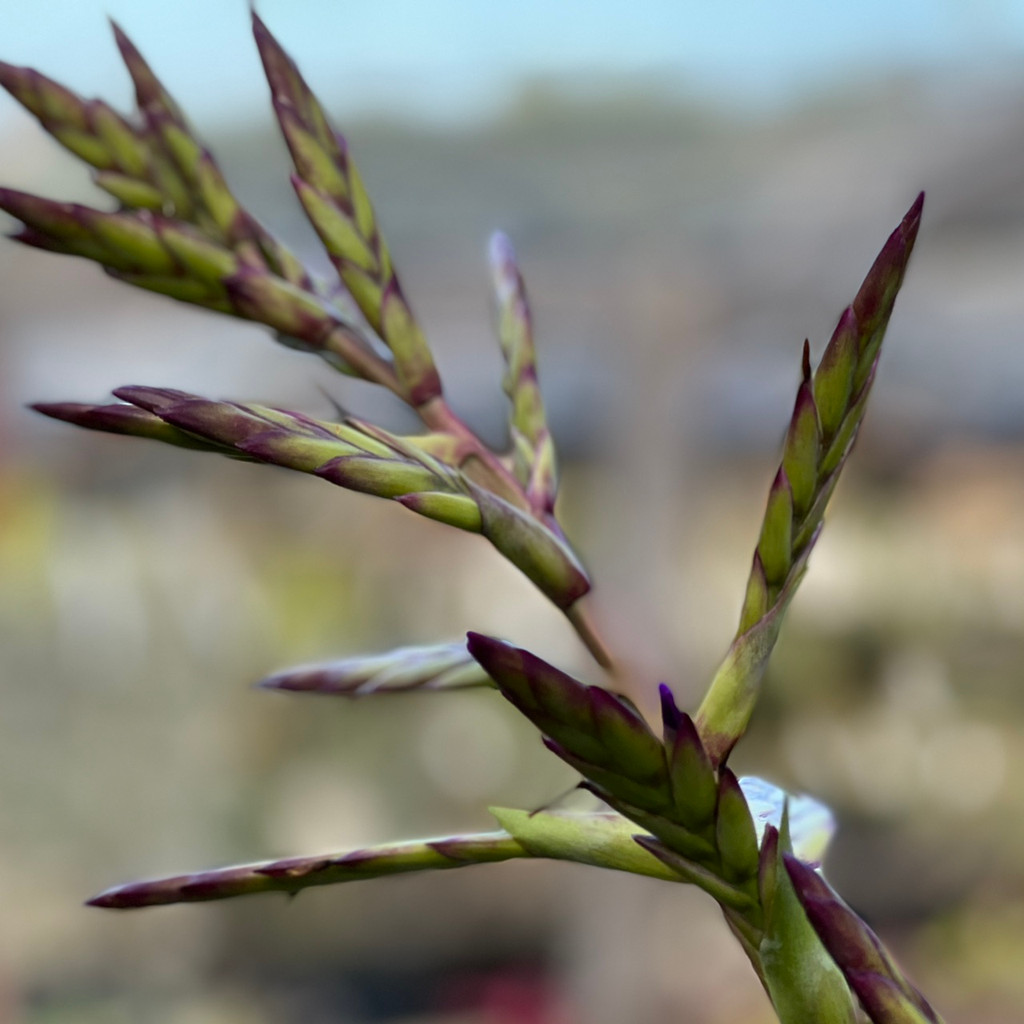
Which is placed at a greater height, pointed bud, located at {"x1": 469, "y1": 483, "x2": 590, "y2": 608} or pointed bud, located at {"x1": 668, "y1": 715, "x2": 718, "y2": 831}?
pointed bud, located at {"x1": 469, "y1": 483, "x2": 590, "y2": 608}

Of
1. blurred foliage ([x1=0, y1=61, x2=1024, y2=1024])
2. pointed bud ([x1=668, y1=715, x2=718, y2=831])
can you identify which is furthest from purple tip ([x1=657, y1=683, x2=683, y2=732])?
blurred foliage ([x1=0, y1=61, x2=1024, y2=1024])

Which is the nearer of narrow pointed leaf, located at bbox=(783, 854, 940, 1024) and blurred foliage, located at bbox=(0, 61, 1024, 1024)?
narrow pointed leaf, located at bbox=(783, 854, 940, 1024)

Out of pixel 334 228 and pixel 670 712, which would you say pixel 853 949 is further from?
pixel 334 228

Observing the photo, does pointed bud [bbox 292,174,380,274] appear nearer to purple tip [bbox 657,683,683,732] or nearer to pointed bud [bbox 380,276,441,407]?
pointed bud [bbox 380,276,441,407]

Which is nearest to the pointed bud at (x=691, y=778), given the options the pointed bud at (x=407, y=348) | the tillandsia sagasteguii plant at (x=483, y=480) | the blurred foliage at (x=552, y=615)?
the tillandsia sagasteguii plant at (x=483, y=480)

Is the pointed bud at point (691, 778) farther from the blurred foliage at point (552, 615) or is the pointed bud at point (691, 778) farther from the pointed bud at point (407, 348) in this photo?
the blurred foliage at point (552, 615)

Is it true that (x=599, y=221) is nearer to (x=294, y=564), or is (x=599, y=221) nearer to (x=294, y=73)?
(x=294, y=564)

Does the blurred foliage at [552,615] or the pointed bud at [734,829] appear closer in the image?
the pointed bud at [734,829]

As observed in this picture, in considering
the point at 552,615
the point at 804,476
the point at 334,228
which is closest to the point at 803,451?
the point at 804,476

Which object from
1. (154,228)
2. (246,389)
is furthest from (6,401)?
(154,228)
